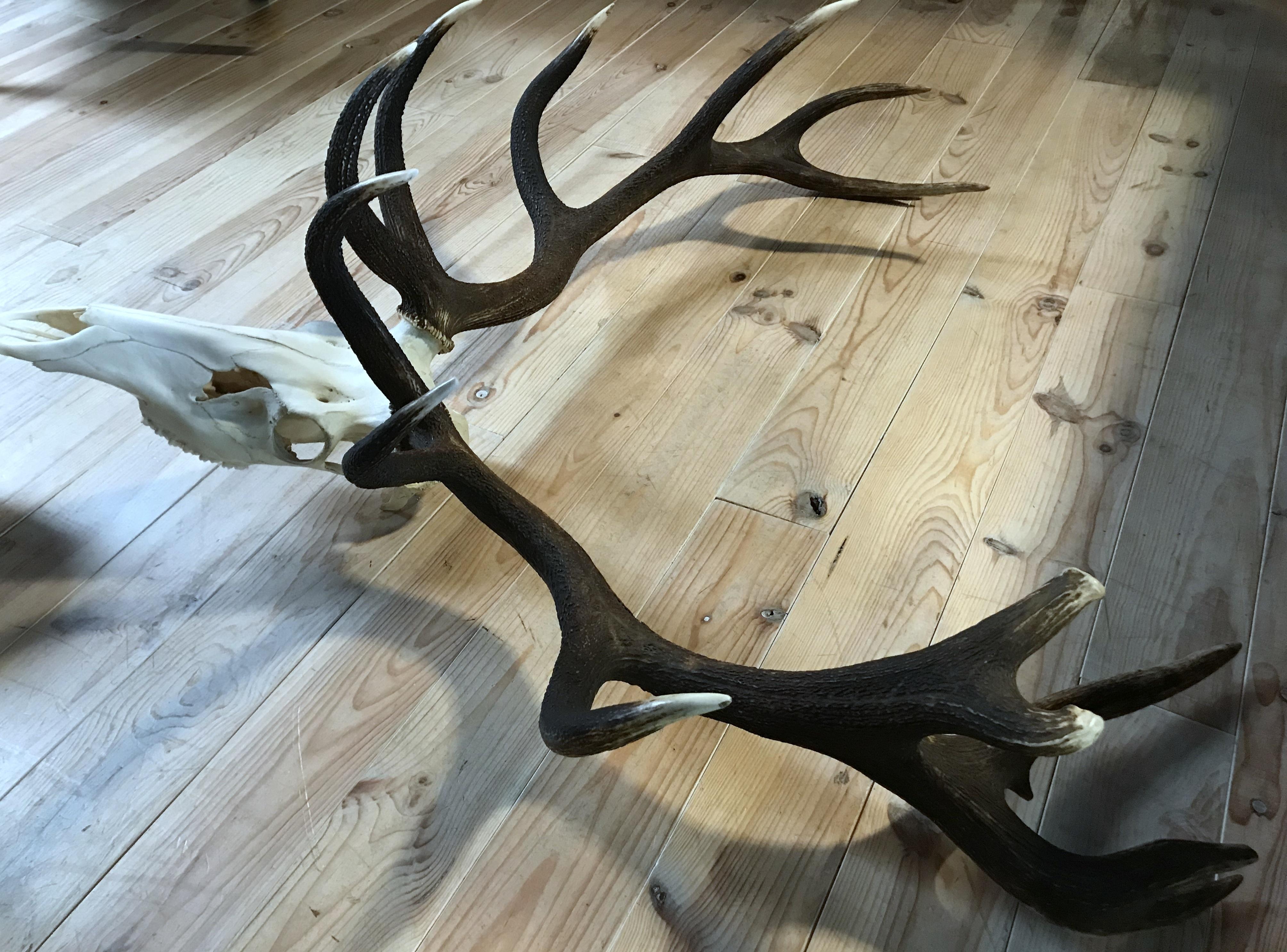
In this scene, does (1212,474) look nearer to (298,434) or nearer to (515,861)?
(515,861)

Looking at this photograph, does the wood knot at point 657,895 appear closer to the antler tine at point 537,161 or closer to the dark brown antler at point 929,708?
the dark brown antler at point 929,708

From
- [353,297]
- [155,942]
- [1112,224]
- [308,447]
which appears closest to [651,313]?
[308,447]

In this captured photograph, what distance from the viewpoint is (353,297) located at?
1.00 metres

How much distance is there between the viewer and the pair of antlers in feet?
2.57

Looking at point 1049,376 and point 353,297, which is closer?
point 353,297

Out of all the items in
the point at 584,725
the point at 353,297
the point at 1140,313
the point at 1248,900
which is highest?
the point at 353,297

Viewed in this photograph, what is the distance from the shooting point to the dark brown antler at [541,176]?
116 cm

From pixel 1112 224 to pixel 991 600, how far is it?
91cm

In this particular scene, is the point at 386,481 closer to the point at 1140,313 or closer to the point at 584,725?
the point at 584,725

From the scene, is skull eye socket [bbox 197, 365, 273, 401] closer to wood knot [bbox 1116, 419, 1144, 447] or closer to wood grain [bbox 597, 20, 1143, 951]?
wood grain [bbox 597, 20, 1143, 951]

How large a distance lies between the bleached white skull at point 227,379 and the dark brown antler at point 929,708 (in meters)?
0.17

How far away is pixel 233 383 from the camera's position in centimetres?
116

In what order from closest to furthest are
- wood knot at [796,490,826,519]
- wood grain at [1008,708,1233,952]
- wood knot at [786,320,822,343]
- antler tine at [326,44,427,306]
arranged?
wood grain at [1008,708,1233,952]
antler tine at [326,44,427,306]
wood knot at [796,490,826,519]
wood knot at [786,320,822,343]

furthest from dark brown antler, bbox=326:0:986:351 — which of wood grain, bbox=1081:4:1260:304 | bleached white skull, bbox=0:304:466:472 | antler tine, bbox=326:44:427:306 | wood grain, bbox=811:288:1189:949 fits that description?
wood grain, bbox=811:288:1189:949
